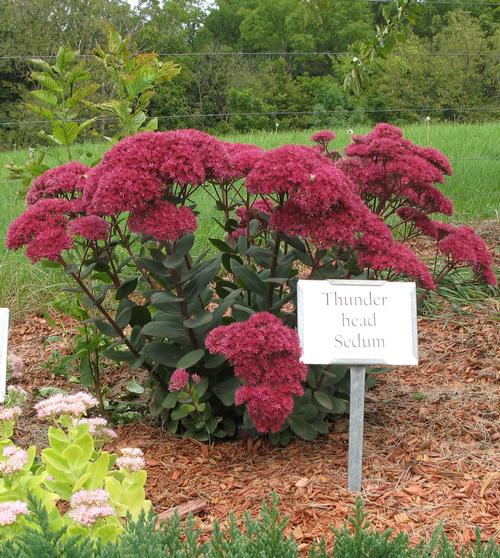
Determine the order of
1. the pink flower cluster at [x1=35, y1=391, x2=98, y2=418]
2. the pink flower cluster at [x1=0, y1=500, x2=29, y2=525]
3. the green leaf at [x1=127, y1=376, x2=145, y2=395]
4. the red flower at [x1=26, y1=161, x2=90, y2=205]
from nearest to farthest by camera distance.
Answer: the pink flower cluster at [x1=0, y1=500, x2=29, y2=525] < the pink flower cluster at [x1=35, y1=391, x2=98, y2=418] < the red flower at [x1=26, y1=161, x2=90, y2=205] < the green leaf at [x1=127, y1=376, x2=145, y2=395]

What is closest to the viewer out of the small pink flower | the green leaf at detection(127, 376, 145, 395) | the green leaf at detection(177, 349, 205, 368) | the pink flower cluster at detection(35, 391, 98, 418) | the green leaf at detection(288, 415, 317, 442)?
the pink flower cluster at detection(35, 391, 98, 418)

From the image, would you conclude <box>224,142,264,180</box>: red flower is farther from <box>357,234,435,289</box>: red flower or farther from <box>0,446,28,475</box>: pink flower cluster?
<box>0,446,28,475</box>: pink flower cluster

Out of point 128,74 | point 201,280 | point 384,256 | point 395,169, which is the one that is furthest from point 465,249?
point 128,74

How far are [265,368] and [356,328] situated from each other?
347 millimetres

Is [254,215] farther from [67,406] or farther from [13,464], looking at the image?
[13,464]

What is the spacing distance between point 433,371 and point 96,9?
21361mm

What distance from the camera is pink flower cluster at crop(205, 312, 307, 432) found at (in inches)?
103

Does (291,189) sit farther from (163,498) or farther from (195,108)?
(195,108)

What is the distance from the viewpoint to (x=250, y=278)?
304 centimetres

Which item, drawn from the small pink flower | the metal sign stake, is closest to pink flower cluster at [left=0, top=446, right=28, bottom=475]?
the small pink flower

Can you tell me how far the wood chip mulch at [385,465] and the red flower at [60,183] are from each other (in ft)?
Result: 3.54

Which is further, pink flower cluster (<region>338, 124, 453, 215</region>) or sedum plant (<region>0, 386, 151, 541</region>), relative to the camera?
pink flower cluster (<region>338, 124, 453, 215</region>)

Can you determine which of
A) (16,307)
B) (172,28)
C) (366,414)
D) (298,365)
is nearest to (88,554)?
(298,365)

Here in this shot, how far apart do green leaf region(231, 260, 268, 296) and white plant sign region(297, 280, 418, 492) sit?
1.23ft
